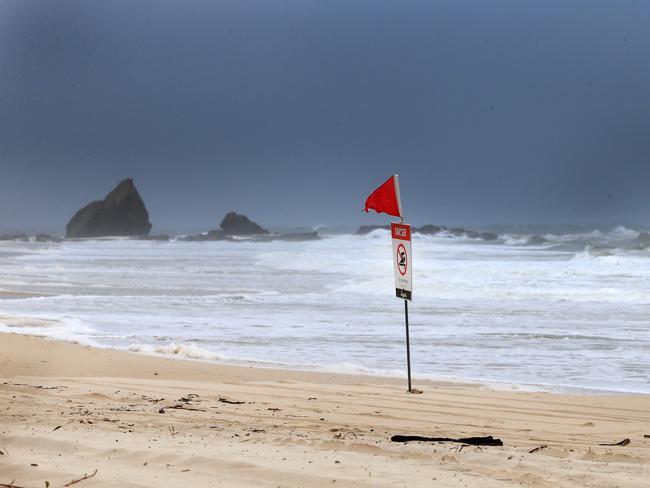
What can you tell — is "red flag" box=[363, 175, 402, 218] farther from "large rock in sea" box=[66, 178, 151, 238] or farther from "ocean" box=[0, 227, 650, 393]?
"large rock in sea" box=[66, 178, 151, 238]

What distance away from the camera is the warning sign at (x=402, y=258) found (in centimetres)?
823

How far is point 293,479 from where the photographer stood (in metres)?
4.05

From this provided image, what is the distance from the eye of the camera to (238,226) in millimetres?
117312

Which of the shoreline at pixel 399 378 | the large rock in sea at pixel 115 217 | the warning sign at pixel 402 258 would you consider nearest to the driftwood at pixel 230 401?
the shoreline at pixel 399 378

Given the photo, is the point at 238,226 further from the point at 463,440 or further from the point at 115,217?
the point at 463,440

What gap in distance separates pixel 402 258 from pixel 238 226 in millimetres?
109951

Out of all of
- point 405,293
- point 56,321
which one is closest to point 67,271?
point 56,321

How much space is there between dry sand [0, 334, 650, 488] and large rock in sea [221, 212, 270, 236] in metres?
107

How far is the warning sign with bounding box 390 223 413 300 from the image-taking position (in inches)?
324

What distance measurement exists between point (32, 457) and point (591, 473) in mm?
3312

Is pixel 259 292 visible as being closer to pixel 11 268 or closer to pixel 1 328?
pixel 1 328

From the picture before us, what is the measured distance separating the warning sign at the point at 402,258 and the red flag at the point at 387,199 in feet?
0.74

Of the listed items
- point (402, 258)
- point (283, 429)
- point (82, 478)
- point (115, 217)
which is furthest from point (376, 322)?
point (115, 217)

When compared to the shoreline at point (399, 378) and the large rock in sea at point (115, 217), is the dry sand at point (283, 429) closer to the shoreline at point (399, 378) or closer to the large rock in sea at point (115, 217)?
the shoreline at point (399, 378)
